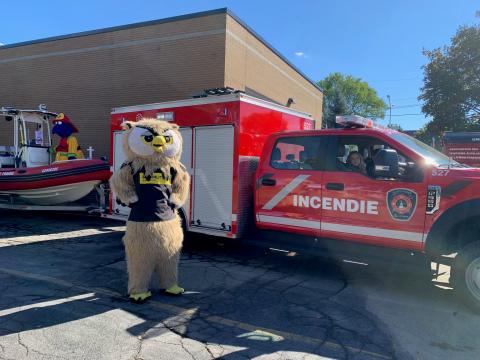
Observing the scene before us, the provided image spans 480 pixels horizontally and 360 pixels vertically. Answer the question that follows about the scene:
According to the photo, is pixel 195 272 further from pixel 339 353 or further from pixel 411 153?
pixel 411 153

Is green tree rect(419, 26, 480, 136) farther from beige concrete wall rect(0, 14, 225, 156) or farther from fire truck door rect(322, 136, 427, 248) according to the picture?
fire truck door rect(322, 136, 427, 248)

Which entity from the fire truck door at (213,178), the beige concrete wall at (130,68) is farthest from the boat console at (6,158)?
the fire truck door at (213,178)

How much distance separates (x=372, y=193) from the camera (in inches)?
209

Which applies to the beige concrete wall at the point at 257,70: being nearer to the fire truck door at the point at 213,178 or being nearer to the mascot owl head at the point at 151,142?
the fire truck door at the point at 213,178

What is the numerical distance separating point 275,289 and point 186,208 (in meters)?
2.47

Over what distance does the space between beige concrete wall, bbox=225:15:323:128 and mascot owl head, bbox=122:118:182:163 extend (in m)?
8.53

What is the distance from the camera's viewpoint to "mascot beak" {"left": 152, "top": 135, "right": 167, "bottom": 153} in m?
4.94

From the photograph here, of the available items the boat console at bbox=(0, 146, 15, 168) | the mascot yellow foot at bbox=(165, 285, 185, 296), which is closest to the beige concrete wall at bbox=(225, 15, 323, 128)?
the boat console at bbox=(0, 146, 15, 168)

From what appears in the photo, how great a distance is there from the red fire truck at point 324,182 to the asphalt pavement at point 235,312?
44cm

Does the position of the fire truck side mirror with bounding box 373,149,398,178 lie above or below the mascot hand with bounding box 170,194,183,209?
above

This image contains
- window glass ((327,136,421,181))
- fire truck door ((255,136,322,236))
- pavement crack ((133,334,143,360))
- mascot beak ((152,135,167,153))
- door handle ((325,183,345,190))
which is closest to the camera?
pavement crack ((133,334,143,360))

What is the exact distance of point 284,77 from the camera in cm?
1906

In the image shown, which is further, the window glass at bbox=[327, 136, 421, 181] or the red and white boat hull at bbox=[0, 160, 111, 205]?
the red and white boat hull at bbox=[0, 160, 111, 205]

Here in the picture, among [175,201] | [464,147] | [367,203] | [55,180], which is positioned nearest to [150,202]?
[175,201]
